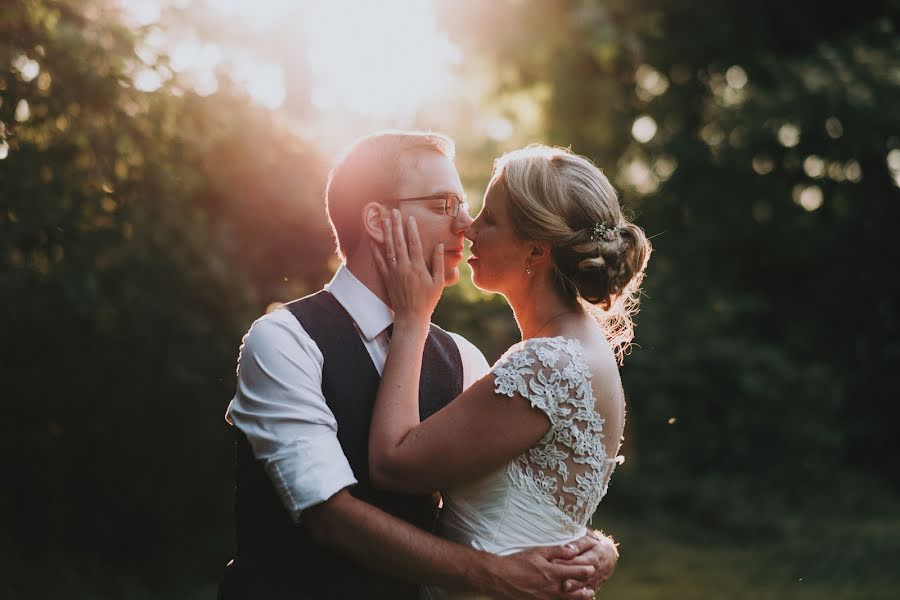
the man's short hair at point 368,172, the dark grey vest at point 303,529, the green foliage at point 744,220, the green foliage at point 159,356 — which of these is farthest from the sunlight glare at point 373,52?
the dark grey vest at point 303,529

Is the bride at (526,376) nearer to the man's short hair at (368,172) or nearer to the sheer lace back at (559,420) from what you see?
the sheer lace back at (559,420)

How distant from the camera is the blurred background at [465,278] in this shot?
5445 millimetres

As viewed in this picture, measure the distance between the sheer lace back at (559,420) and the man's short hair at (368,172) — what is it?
0.62 metres

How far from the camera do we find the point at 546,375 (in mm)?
2797

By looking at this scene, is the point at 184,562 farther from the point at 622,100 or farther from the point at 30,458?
the point at 622,100

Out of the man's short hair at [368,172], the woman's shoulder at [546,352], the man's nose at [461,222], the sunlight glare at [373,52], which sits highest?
the sunlight glare at [373,52]

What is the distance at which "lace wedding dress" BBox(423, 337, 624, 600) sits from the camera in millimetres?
2809

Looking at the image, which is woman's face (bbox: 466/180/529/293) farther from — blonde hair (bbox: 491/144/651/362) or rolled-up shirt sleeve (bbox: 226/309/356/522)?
rolled-up shirt sleeve (bbox: 226/309/356/522)

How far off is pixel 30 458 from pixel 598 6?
7.49m

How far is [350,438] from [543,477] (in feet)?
1.84

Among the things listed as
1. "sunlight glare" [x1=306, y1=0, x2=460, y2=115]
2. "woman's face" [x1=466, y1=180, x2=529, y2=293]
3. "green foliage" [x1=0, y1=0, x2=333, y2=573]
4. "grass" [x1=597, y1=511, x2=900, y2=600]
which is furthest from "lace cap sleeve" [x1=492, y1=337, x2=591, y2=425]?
"sunlight glare" [x1=306, y1=0, x2=460, y2=115]

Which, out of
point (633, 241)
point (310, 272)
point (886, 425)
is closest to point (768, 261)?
point (886, 425)

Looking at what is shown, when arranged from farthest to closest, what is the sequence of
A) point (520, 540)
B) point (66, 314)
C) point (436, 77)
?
point (436, 77) → point (66, 314) → point (520, 540)

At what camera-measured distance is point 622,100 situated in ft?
47.5
